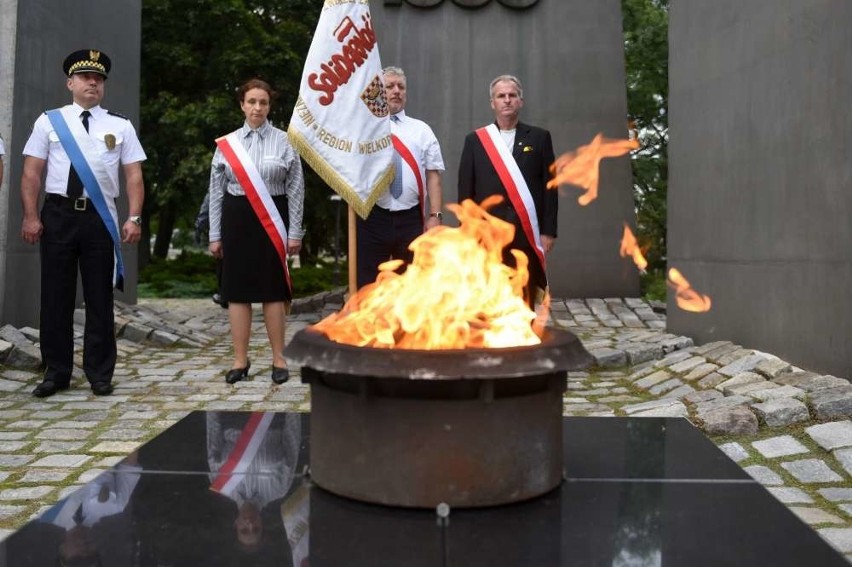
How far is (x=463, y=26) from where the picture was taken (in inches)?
468

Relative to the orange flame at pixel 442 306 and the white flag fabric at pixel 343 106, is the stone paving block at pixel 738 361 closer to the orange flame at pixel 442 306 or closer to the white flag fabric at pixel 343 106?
the white flag fabric at pixel 343 106

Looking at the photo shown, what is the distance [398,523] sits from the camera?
104 inches

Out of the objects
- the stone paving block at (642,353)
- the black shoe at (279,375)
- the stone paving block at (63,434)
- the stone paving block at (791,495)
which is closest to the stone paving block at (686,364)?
the stone paving block at (642,353)

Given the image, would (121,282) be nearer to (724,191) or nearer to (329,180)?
(329,180)

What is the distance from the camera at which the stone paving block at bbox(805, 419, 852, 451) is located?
432cm

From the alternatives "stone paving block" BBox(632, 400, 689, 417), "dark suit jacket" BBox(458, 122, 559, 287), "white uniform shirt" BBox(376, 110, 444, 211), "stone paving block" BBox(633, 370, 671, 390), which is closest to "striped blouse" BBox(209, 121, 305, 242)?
"white uniform shirt" BBox(376, 110, 444, 211)

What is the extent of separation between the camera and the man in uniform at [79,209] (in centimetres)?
572

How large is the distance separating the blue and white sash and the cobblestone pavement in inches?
52.1

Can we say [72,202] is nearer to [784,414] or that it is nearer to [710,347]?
[784,414]

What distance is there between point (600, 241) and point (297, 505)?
31.5 feet

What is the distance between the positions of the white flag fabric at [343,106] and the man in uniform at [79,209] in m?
1.52

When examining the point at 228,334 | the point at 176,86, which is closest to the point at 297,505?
the point at 228,334

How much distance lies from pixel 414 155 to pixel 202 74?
16304mm

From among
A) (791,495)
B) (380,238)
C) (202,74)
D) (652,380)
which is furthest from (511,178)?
(202,74)
